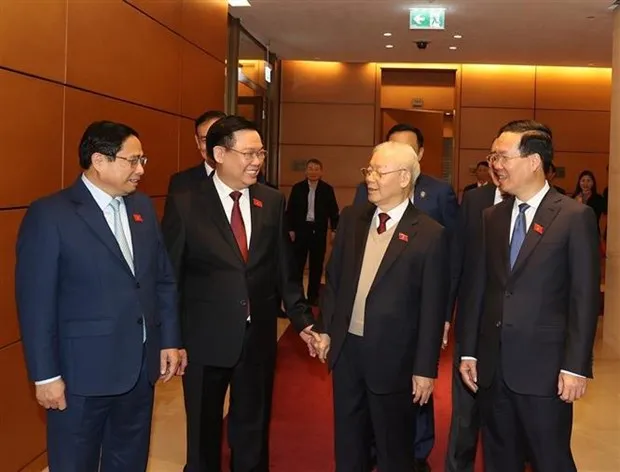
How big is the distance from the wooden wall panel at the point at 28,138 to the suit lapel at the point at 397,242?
1.82 m

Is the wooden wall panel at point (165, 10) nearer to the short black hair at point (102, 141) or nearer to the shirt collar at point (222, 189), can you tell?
the shirt collar at point (222, 189)

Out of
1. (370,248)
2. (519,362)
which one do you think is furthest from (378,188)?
(519,362)

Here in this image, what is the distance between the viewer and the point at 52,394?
2588 mm

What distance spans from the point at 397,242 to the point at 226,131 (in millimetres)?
902

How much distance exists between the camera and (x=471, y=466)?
12.3ft

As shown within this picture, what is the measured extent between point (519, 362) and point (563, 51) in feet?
28.9

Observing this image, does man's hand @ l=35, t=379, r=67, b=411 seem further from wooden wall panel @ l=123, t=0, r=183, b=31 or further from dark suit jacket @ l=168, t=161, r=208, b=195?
wooden wall panel @ l=123, t=0, r=183, b=31

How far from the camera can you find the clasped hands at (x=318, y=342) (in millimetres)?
3152

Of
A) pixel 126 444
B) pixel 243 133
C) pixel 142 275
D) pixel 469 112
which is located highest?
pixel 469 112

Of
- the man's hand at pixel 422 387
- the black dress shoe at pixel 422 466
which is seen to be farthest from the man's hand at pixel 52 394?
the black dress shoe at pixel 422 466

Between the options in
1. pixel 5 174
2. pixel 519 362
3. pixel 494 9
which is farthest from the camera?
pixel 494 9

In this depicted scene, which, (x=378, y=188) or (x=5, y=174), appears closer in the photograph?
(x=378, y=188)

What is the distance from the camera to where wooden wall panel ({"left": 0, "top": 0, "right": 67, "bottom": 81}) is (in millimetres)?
3441

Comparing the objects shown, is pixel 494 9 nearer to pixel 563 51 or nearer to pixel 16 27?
pixel 563 51
